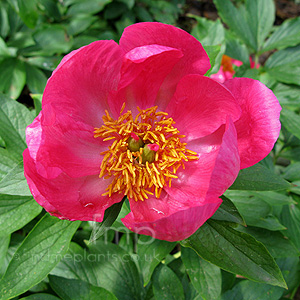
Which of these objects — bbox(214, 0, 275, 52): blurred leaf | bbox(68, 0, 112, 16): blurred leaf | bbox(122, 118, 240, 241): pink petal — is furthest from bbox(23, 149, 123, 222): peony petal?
bbox(68, 0, 112, 16): blurred leaf

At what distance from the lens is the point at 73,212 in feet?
3.37

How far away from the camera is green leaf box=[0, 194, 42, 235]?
1270mm

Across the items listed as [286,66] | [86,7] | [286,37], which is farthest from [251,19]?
[86,7]

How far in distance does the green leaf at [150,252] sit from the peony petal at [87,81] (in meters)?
0.56

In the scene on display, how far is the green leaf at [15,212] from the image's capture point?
127 cm

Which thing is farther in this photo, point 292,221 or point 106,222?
point 292,221

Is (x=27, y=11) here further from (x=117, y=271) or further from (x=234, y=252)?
(x=234, y=252)

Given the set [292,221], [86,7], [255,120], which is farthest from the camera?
[86,7]

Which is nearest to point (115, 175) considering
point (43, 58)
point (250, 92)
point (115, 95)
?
point (115, 95)

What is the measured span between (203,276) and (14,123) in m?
1.06

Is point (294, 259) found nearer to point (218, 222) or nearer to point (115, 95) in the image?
point (218, 222)

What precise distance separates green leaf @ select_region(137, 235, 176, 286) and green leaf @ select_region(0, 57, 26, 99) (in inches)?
53.4

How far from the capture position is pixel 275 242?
156 cm

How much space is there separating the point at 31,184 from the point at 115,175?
299mm
